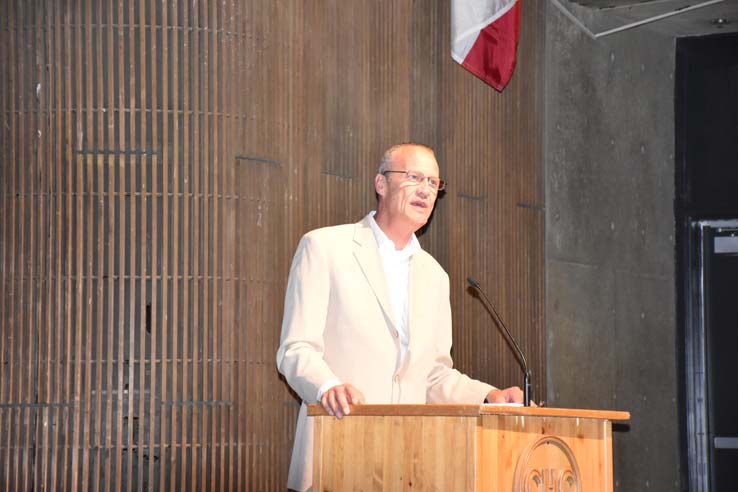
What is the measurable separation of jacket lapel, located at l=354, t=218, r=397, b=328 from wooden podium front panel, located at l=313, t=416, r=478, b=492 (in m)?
0.73

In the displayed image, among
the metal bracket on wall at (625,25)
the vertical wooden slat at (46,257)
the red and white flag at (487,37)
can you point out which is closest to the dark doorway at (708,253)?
the metal bracket on wall at (625,25)

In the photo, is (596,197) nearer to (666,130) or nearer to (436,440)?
(666,130)

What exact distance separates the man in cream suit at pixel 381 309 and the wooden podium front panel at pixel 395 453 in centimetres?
40

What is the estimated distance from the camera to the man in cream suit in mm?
4199

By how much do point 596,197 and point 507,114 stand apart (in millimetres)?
1220

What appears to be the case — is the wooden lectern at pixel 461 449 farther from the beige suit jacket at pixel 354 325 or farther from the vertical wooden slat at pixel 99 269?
the vertical wooden slat at pixel 99 269

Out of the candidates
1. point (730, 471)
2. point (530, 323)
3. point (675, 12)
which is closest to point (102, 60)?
point (530, 323)

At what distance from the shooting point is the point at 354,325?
14.1ft

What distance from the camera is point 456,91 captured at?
666 centimetres

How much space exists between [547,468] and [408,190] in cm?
129

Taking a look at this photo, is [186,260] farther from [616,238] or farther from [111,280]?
[616,238]

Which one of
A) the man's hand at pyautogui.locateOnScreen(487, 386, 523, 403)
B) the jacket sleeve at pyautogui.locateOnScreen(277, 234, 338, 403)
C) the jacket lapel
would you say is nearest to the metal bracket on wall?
the jacket lapel

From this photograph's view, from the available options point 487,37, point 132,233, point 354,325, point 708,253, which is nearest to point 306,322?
point 354,325

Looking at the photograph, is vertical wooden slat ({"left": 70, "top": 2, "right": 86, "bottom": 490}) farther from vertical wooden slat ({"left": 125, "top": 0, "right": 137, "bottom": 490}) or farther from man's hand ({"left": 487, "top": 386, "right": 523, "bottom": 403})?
man's hand ({"left": 487, "top": 386, "right": 523, "bottom": 403})
